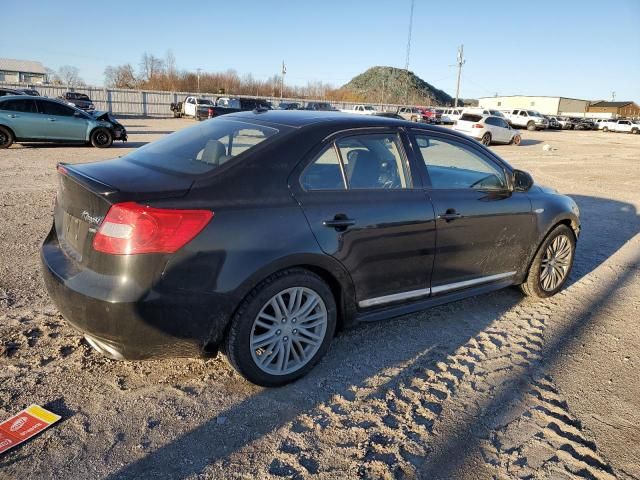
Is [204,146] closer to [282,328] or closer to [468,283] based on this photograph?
[282,328]

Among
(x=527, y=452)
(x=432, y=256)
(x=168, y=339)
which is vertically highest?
(x=432, y=256)

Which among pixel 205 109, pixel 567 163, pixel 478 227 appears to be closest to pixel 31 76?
pixel 205 109

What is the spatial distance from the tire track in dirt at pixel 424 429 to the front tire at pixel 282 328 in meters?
0.35

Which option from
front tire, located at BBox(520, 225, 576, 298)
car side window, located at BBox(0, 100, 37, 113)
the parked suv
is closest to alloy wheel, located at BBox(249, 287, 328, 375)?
front tire, located at BBox(520, 225, 576, 298)

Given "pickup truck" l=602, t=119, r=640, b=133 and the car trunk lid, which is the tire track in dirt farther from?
"pickup truck" l=602, t=119, r=640, b=133

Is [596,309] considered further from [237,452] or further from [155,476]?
[155,476]

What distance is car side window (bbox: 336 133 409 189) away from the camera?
3354 millimetres

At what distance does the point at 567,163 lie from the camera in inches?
712

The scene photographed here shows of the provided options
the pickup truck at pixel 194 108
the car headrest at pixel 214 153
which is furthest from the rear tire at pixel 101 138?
the pickup truck at pixel 194 108

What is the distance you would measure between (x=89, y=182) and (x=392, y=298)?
2105 millimetres

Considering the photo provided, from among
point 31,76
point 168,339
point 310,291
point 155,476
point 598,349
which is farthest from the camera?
point 31,76

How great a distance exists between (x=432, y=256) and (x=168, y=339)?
6.46 feet

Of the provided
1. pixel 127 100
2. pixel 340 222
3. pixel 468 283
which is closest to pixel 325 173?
pixel 340 222

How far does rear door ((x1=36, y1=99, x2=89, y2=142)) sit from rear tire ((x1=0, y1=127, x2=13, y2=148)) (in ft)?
2.88
